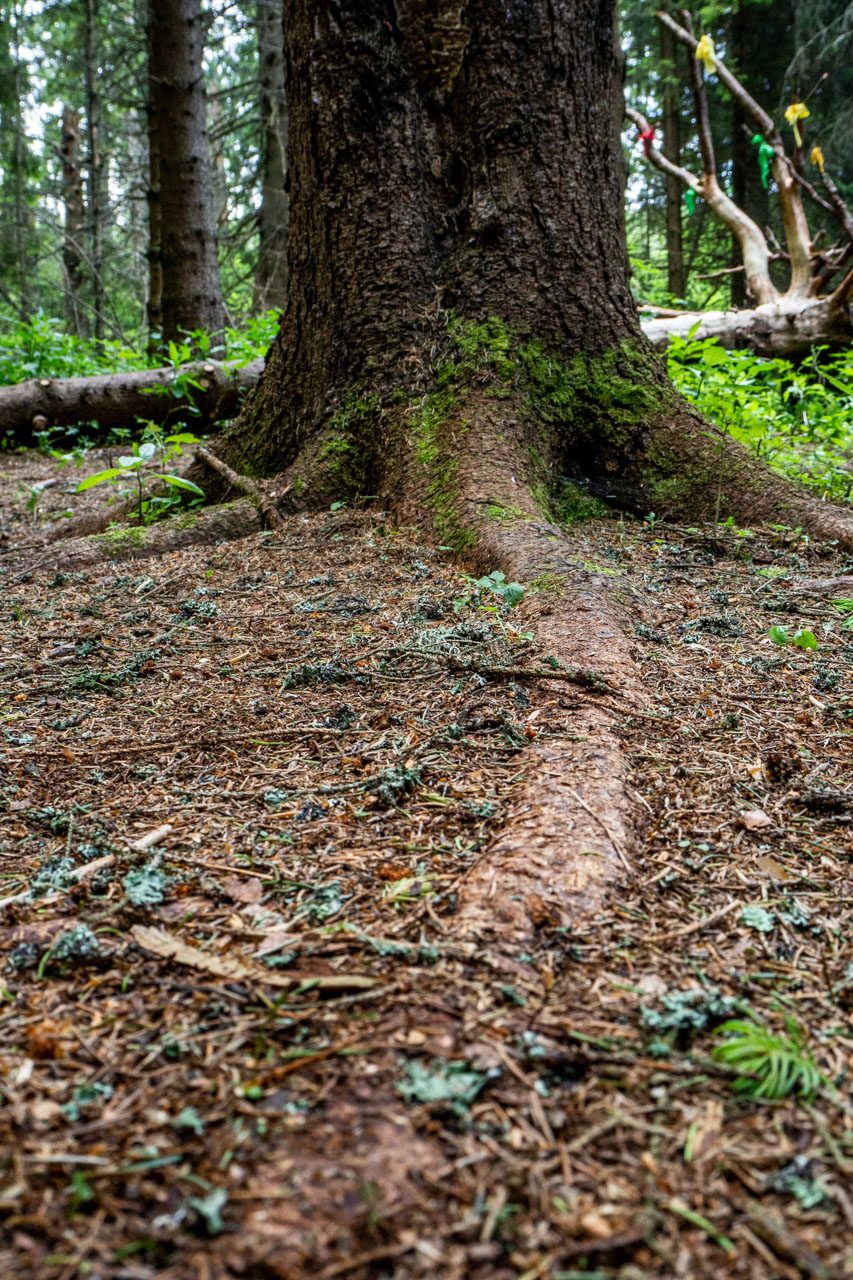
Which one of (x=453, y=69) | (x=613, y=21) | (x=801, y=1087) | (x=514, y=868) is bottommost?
(x=801, y=1087)

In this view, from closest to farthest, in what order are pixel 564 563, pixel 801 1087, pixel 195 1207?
pixel 195 1207
pixel 801 1087
pixel 564 563

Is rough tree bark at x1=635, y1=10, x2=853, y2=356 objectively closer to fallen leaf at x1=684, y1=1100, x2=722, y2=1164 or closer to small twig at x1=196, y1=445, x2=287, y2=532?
small twig at x1=196, y1=445, x2=287, y2=532

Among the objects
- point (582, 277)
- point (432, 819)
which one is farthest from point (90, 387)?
point (432, 819)

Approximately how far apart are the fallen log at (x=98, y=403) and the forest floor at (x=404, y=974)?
5.24 m

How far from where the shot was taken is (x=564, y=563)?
3088 millimetres

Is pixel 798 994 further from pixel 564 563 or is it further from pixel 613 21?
pixel 613 21

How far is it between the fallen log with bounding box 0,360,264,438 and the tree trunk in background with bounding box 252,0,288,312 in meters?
5.42

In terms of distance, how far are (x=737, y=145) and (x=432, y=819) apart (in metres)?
A: 16.8

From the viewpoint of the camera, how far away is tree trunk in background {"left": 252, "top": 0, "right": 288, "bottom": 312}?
488 inches

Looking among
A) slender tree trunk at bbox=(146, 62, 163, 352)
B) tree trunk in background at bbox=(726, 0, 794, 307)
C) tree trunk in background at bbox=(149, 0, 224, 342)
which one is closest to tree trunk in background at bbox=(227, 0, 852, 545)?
tree trunk in background at bbox=(149, 0, 224, 342)

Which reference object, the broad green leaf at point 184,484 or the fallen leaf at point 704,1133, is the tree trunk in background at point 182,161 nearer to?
the broad green leaf at point 184,484

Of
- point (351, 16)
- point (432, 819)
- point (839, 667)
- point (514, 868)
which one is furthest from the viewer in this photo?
point (351, 16)

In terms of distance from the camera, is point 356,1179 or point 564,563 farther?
point 564,563

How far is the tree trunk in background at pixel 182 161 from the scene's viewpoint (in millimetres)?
8602
